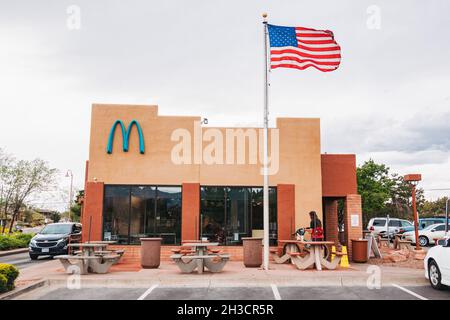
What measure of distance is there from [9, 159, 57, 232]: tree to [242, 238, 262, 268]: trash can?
76.0 ft

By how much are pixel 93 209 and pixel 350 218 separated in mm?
9895

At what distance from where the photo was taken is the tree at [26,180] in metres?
30.0

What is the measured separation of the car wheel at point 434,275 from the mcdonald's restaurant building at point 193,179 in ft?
18.0

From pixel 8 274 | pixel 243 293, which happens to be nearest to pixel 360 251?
pixel 243 293

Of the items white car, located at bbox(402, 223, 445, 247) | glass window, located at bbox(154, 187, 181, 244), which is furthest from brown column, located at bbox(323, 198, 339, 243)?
white car, located at bbox(402, 223, 445, 247)

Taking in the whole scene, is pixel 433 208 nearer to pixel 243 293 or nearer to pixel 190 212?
pixel 190 212

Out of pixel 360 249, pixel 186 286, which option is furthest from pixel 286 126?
pixel 186 286

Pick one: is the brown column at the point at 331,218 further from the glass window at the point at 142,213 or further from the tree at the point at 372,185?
the tree at the point at 372,185

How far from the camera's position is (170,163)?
15641 millimetres

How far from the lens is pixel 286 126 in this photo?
1603 cm

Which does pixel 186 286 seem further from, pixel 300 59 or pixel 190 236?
pixel 300 59

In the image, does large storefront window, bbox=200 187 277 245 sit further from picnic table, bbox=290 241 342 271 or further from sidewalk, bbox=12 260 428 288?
sidewalk, bbox=12 260 428 288
